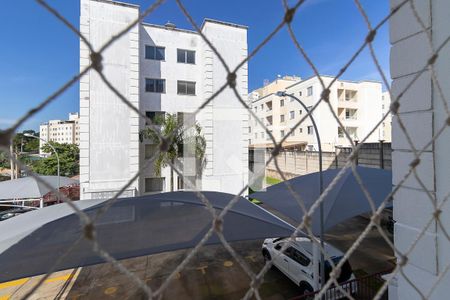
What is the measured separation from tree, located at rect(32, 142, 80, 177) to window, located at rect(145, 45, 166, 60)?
1026 centimetres

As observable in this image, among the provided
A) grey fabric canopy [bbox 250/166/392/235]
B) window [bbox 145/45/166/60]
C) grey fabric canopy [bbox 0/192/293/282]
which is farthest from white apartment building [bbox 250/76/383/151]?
grey fabric canopy [bbox 0/192/293/282]

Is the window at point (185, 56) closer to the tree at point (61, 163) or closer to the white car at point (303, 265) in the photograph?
the white car at point (303, 265)

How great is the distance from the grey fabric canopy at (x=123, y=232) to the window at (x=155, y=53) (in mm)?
8397

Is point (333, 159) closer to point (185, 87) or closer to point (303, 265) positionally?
→ point (185, 87)

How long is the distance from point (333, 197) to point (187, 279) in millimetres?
3395

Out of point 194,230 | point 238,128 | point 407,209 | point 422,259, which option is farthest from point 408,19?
point 238,128

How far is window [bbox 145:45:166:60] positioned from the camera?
33.6ft

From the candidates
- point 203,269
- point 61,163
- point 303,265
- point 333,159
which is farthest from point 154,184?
point 61,163

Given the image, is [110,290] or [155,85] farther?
A: [155,85]

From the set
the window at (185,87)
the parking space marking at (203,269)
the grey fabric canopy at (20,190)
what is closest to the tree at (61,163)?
the grey fabric canopy at (20,190)

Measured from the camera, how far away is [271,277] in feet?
16.1

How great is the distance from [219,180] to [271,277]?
5471 mm

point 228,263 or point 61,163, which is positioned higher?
point 61,163

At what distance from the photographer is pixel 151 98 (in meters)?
10.1
